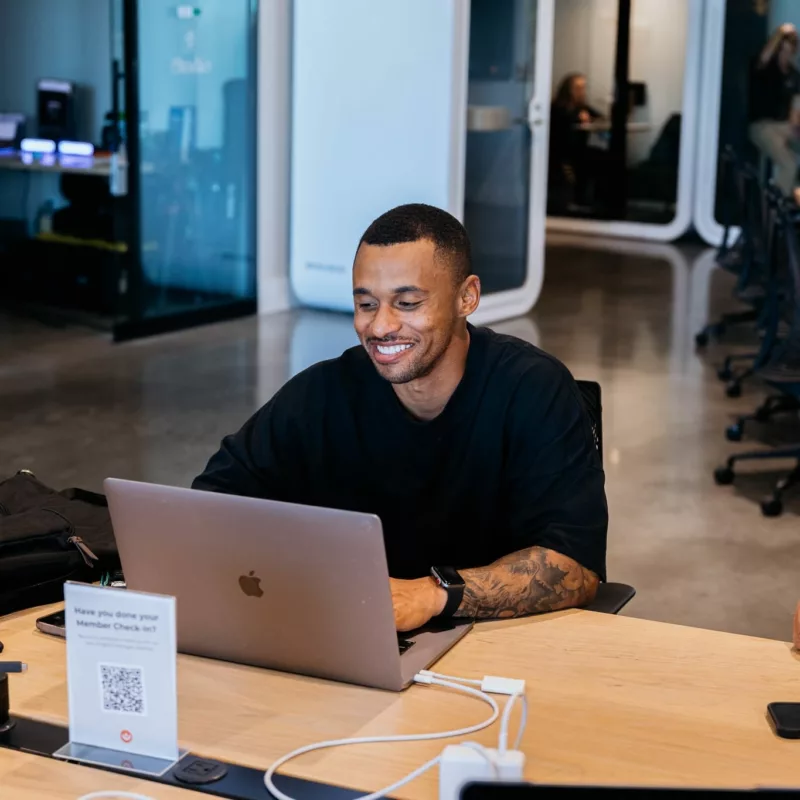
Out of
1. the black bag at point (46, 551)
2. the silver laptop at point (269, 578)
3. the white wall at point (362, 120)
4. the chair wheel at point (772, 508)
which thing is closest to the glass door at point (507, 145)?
the white wall at point (362, 120)

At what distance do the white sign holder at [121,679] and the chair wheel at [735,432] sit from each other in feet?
14.5

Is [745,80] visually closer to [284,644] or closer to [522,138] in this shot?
[522,138]

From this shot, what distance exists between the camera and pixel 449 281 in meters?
2.22

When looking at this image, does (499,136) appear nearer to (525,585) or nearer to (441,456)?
(441,456)

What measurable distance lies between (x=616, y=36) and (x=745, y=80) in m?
1.42

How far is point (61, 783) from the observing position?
1503 millimetres

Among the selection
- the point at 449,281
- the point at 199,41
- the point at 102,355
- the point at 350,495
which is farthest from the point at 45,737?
the point at 199,41

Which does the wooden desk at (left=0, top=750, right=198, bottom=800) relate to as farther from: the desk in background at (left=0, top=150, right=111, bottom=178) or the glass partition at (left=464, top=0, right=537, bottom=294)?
the glass partition at (left=464, top=0, right=537, bottom=294)

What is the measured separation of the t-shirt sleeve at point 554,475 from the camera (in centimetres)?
216

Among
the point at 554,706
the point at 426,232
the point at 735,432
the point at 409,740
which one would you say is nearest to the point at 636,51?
the point at 735,432

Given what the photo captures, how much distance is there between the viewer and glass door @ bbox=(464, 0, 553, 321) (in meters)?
7.90

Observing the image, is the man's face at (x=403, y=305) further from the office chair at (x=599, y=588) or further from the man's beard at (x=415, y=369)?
the office chair at (x=599, y=588)

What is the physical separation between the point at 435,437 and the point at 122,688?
88cm

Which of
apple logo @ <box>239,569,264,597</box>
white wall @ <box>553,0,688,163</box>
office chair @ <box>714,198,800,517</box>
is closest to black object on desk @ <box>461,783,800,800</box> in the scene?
apple logo @ <box>239,569,264,597</box>
